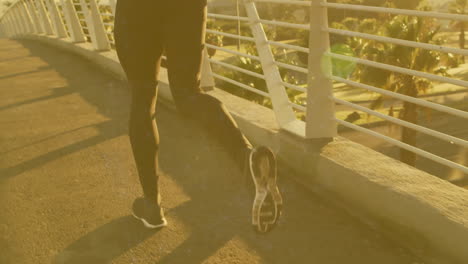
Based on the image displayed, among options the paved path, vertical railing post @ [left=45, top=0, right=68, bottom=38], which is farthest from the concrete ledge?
vertical railing post @ [left=45, top=0, right=68, bottom=38]

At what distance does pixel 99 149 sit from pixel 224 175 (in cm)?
137

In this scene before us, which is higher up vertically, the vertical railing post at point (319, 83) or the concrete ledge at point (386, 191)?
the vertical railing post at point (319, 83)

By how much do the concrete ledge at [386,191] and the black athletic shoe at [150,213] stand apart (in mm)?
1099

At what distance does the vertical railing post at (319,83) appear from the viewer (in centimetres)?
329

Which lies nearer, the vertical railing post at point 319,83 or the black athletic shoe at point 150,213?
the black athletic shoe at point 150,213

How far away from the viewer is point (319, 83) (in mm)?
3404

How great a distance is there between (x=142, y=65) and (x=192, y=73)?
0.26 meters

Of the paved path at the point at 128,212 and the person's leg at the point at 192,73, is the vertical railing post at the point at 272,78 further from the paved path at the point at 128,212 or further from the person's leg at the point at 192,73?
the person's leg at the point at 192,73

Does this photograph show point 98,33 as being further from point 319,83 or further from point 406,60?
point 406,60

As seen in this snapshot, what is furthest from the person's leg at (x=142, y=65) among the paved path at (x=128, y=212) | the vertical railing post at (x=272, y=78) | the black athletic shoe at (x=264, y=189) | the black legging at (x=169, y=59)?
the vertical railing post at (x=272, y=78)

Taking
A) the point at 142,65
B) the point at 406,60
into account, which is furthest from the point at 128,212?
the point at 406,60

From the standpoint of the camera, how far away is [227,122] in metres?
2.27

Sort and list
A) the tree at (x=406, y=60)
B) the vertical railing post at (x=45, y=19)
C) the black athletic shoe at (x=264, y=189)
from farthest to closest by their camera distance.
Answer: the tree at (x=406, y=60), the vertical railing post at (x=45, y=19), the black athletic shoe at (x=264, y=189)

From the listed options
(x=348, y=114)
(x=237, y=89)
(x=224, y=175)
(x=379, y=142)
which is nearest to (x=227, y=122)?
(x=224, y=175)
